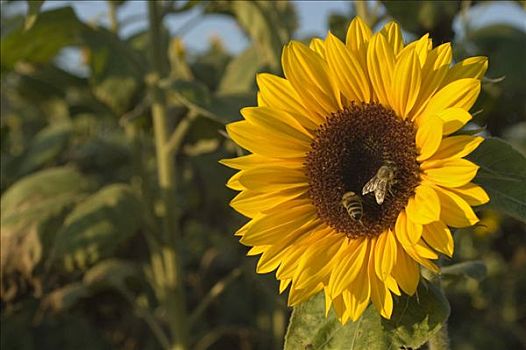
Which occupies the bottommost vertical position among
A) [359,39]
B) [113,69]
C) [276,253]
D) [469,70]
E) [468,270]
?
[468,270]

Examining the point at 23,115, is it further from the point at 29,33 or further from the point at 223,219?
the point at 29,33

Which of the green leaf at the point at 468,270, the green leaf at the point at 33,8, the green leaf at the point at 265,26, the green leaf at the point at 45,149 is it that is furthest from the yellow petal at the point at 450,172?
the green leaf at the point at 45,149

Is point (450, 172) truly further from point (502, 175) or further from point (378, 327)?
point (378, 327)

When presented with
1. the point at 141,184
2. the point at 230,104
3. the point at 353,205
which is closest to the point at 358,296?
the point at 353,205

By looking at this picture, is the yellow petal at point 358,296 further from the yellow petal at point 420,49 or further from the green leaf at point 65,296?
the green leaf at point 65,296

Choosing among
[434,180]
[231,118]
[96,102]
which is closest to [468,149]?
[434,180]
